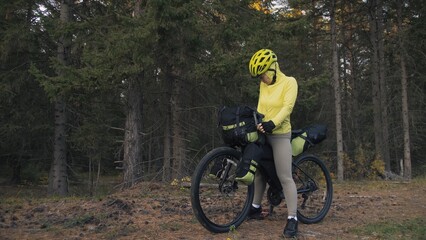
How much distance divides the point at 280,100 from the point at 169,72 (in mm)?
7445

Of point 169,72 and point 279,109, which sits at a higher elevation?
point 169,72

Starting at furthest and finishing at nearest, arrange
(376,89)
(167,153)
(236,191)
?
(376,89) → (167,153) → (236,191)

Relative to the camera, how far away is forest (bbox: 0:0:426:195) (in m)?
9.79

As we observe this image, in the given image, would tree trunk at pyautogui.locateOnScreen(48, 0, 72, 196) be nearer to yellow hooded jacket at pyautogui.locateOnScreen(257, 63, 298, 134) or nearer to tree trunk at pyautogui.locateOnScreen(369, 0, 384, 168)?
yellow hooded jacket at pyautogui.locateOnScreen(257, 63, 298, 134)

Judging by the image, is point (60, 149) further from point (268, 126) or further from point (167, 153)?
point (268, 126)

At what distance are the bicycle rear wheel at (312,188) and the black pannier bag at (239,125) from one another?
1.08 m

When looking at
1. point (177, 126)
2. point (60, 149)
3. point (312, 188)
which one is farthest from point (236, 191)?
point (60, 149)

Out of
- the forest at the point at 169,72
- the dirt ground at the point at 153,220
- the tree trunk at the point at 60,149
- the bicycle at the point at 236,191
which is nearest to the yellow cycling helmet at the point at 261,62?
the bicycle at the point at 236,191

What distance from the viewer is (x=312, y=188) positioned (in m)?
5.43

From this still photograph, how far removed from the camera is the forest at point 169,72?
979cm

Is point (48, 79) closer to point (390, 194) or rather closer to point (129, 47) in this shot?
point (129, 47)

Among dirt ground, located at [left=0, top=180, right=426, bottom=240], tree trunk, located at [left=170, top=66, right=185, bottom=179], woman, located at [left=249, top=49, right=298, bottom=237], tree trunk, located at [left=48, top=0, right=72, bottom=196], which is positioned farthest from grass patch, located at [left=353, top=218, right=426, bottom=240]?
tree trunk, located at [left=48, top=0, right=72, bottom=196]

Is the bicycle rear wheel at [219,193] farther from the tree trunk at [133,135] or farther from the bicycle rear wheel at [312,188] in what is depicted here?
the tree trunk at [133,135]

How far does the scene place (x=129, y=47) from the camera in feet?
30.2
